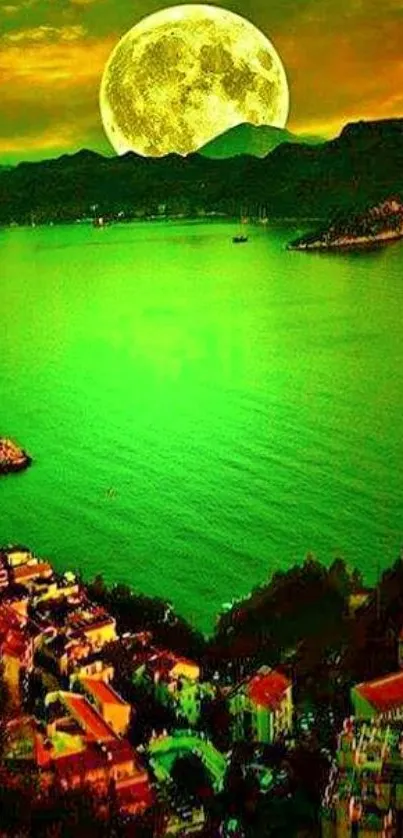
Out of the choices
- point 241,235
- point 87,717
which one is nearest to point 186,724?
point 87,717

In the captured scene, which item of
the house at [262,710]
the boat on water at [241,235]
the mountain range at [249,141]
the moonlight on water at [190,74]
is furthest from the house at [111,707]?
the boat on water at [241,235]

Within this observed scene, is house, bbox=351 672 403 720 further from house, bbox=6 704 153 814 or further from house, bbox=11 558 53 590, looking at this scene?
house, bbox=11 558 53 590

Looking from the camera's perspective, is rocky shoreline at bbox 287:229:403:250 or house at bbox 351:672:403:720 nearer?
house at bbox 351:672:403:720

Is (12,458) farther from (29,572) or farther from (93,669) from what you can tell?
(93,669)

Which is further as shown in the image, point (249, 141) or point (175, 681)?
point (249, 141)

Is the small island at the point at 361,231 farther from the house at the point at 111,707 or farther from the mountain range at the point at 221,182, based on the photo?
the house at the point at 111,707

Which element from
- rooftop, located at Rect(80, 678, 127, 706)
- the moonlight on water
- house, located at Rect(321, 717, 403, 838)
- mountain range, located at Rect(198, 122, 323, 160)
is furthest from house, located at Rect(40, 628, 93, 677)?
mountain range, located at Rect(198, 122, 323, 160)
